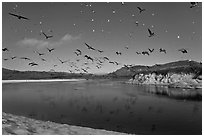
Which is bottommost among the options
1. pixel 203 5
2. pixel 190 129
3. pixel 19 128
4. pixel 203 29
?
pixel 190 129

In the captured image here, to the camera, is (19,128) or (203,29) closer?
(203,29)

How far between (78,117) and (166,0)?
70.9 ft

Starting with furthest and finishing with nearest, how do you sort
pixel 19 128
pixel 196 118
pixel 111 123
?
pixel 196 118 → pixel 111 123 → pixel 19 128

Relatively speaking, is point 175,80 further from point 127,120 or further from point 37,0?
point 37,0

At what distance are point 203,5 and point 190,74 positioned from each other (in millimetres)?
99816

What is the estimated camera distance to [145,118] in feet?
96.3

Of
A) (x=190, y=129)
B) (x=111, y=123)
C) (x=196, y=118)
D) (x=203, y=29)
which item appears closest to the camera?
(x=203, y=29)

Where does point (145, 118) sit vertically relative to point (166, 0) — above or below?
below

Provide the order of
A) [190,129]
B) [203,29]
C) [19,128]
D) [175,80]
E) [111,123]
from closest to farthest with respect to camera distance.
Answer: [203,29]
[19,128]
[190,129]
[111,123]
[175,80]

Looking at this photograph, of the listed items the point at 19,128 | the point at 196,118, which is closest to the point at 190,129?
the point at 196,118

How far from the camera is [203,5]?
11414 millimetres

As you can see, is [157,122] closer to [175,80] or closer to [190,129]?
[190,129]

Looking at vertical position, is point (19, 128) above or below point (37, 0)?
below

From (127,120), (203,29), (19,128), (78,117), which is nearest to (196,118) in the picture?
(127,120)
